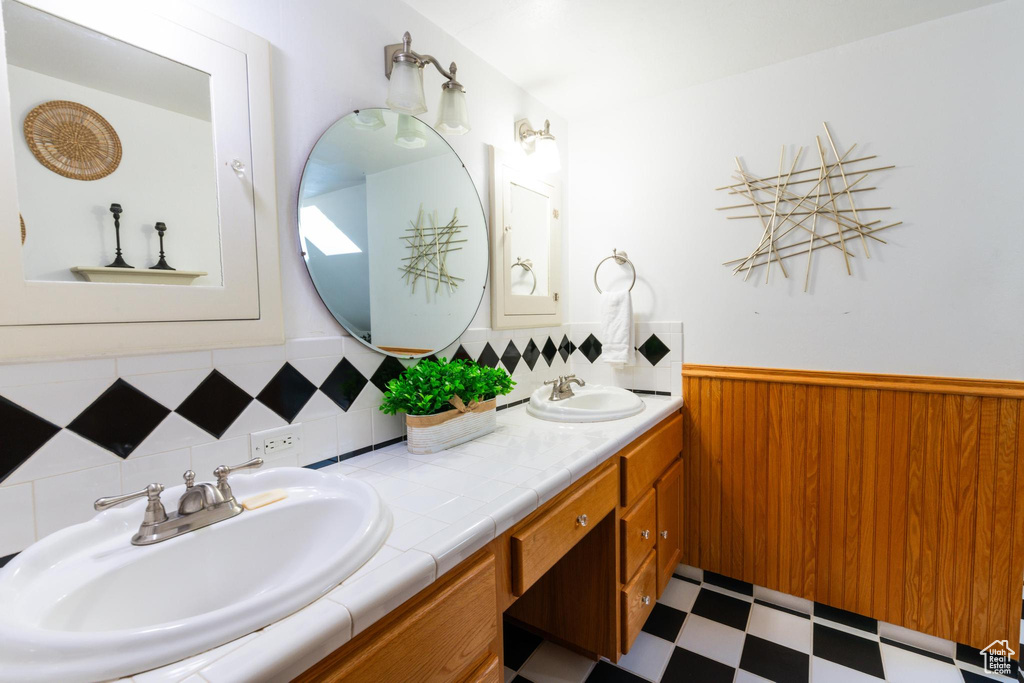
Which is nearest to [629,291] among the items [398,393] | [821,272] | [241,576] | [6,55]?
[821,272]

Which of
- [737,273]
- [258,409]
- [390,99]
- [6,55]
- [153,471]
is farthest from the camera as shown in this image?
[737,273]

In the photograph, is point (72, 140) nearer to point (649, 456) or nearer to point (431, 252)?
point (431, 252)

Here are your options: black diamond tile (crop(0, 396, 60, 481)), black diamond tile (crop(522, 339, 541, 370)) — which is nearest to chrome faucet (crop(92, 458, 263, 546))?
black diamond tile (crop(0, 396, 60, 481))

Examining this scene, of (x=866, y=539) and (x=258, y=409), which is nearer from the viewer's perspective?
(x=258, y=409)

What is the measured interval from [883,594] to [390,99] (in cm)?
234

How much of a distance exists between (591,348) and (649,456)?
2.47ft

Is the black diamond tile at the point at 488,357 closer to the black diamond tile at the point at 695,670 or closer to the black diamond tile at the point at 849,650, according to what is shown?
the black diamond tile at the point at 695,670

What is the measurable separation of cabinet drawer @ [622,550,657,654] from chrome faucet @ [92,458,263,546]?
1185mm

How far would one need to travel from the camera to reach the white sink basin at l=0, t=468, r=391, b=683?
513mm

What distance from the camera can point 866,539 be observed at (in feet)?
5.67

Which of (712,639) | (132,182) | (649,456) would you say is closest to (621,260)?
(649,456)

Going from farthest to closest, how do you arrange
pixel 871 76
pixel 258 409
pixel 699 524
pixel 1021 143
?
pixel 699 524 < pixel 871 76 < pixel 1021 143 < pixel 258 409

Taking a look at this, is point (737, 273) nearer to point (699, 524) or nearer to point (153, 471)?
point (699, 524)

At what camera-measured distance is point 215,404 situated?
999mm
